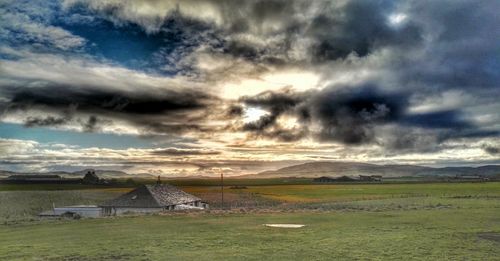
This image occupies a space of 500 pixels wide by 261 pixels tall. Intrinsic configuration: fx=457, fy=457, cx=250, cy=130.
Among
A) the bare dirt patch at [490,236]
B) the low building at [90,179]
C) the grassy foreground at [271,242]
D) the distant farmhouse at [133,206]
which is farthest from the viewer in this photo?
the low building at [90,179]

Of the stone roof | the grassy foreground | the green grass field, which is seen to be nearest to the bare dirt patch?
the green grass field

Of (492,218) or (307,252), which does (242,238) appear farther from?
(492,218)

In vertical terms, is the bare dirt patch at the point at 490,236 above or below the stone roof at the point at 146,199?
below

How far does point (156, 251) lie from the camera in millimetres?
29281

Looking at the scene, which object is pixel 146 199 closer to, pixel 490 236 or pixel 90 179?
pixel 490 236

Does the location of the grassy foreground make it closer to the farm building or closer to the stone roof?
the farm building

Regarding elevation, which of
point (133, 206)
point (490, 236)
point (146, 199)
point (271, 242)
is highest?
point (146, 199)

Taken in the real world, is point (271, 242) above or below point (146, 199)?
below

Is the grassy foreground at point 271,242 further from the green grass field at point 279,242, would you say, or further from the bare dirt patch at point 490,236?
the bare dirt patch at point 490,236

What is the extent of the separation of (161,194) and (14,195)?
62417mm

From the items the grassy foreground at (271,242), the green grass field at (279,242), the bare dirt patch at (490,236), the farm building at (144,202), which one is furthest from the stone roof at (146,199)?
the bare dirt patch at (490,236)

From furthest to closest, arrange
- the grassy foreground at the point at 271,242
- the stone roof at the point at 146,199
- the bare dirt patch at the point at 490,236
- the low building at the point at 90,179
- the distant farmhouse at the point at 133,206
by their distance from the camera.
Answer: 1. the low building at the point at 90,179
2. the stone roof at the point at 146,199
3. the distant farmhouse at the point at 133,206
4. the bare dirt patch at the point at 490,236
5. the grassy foreground at the point at 271,242

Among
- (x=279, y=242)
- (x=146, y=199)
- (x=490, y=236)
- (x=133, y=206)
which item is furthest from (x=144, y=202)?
(x=490, y=236)

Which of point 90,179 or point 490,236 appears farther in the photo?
point 90,179
